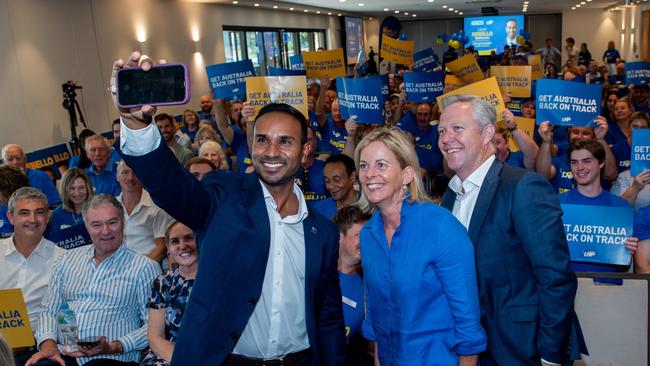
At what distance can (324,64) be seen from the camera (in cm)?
864

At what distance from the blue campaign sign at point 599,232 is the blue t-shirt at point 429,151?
3023mm

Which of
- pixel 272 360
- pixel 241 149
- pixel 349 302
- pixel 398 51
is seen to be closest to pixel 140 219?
pixel 241 149

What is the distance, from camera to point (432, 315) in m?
2.18

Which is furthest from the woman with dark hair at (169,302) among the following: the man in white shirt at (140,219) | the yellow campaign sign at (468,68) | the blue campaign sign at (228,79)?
the yellow campaign sign at (468,68)

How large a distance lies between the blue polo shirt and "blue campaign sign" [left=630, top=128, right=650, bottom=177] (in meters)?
→ 4.44

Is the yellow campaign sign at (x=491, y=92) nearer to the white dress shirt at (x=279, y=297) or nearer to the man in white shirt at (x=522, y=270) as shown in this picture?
the man in white shirt at (x=522, y=270)

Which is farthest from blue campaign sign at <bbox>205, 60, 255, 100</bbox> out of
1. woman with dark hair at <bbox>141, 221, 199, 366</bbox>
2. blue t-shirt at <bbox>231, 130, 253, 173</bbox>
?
woman with dark hair at <bbox>141, 221, 199, 366</bbox>

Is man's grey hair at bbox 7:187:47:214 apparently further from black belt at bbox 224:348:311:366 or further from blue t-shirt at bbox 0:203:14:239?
black belt at bbox 224:348:311:366

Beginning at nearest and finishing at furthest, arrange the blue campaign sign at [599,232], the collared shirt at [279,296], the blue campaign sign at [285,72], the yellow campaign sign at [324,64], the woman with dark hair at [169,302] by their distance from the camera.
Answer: the collared shirt at [279,296]
the woman with dark hair at [169,302]
the blue campaign sign at [599,232]
the yellow campaign sign at [324,64]
the blue campaign sign at [285,72]

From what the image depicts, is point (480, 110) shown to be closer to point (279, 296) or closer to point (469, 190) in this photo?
point (469, 190)

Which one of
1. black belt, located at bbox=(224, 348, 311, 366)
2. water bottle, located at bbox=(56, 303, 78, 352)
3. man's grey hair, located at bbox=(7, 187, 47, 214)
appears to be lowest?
water bottle, located at bbox=(56, 303, 78, 352)

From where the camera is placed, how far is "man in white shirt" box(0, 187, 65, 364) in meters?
3.96

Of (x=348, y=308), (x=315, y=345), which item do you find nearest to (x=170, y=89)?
(x=315, y=345)

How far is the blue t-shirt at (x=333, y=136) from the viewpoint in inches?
296
